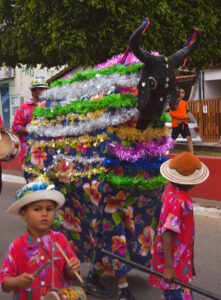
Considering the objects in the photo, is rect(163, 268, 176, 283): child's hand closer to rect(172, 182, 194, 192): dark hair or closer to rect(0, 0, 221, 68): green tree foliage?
rect(172, 182, 194, 192): dark hair

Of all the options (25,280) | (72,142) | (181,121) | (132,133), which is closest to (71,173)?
(72,142)

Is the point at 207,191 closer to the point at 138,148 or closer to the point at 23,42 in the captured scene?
the point at 138,148

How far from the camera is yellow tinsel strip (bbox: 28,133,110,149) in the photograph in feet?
13.6

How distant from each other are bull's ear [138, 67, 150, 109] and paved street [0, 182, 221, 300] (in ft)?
5.74

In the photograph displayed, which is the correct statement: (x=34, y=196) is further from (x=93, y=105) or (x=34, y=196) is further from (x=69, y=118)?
(x=69, y=118)

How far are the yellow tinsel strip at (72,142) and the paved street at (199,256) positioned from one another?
4.55 ft

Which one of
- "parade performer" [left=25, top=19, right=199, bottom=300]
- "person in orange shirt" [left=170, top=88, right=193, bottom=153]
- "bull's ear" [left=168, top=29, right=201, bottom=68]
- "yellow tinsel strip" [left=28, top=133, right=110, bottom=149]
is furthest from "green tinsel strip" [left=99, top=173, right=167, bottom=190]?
"person in orange shirt" [left=170, top=88, right=193, bottom=153]

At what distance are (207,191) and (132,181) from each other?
4.48 m

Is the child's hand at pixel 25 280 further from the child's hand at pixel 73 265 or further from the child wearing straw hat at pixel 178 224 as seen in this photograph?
the child wearing straw hat at pixel 178 224

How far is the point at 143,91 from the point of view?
13.0 ft

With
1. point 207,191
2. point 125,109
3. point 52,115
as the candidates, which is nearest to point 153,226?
point 125,109

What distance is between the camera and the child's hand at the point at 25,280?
253cm

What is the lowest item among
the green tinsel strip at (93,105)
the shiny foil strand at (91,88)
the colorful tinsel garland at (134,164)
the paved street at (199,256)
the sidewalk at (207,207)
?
the paved street at (199,256)

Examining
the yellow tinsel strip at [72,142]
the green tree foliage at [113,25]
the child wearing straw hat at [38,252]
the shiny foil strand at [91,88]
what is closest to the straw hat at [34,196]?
the child wearing straw hat at [38,252]
